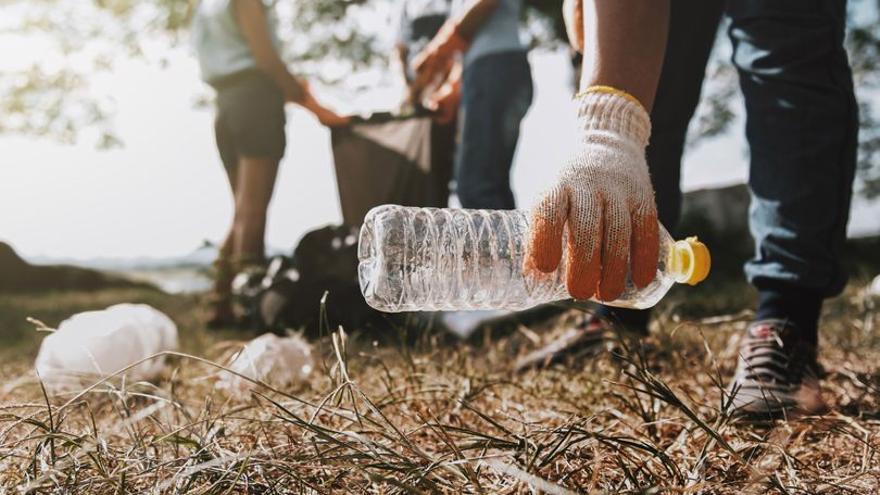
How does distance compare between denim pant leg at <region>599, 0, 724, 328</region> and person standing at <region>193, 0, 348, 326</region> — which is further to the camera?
person standing at <region>193, 0, 348, 326</region>

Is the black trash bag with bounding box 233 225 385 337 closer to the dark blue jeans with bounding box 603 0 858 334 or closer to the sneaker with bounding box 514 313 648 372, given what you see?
the sneaker with bounding box 514 313 648 372

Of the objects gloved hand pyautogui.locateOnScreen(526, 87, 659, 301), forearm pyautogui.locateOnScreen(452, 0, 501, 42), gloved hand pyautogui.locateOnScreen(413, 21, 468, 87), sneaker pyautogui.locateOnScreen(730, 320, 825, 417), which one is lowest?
sneaker pyautogui.locateOnScreen(730, 320, 825, 417)

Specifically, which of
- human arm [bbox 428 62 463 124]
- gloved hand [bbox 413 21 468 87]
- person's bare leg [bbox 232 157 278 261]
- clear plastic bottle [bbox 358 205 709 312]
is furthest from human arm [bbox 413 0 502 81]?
clear plastic bottle [bbox 358 205 709 312]

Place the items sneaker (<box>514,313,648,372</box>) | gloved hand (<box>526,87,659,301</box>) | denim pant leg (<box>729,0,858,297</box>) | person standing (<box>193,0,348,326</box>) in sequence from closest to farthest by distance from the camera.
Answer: gloved hand (<box>526,87,659,301</box>)
denim pant leg (<box>729,0,858,297</box>)
sneaker (<box>514,313,648,372</box>)
person standing (<box>193,0,348,326</box>)

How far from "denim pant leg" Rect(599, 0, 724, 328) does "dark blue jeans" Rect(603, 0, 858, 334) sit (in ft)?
0.67

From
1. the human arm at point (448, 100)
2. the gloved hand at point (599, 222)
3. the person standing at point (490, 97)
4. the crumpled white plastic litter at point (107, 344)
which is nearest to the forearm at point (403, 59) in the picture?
the human arm at point (448, 100)

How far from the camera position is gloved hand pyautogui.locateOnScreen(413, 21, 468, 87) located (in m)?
3.08

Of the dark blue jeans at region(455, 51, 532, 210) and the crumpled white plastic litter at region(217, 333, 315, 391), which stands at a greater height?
the dark blue jeans at region(455, 51, 532, 210)

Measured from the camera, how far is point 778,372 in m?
1.35

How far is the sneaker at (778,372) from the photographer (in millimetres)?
1267

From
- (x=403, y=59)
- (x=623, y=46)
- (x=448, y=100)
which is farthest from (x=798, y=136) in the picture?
(x=403, y=59)

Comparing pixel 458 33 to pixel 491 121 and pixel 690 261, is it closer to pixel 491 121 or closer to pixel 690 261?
pixel 491 121

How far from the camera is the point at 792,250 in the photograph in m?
1.46

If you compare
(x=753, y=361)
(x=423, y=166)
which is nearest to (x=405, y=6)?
(x=423, y=166)
